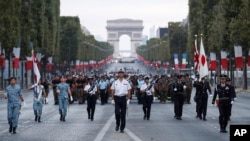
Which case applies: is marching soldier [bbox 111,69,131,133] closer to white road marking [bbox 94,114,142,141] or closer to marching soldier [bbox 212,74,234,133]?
white road marking [bbox 94,114,142,141]

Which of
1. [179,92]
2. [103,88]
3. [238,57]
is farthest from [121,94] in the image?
[238,57]

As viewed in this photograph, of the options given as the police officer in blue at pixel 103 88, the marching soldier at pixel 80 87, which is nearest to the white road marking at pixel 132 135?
the marching soldier at pixel 80 87

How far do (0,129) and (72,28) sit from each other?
115057 millimetres

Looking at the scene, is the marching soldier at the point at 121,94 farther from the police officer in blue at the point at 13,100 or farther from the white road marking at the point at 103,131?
the police officer in blue at the point at 13,100

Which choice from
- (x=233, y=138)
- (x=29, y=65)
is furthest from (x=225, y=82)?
(x=29, y=65)

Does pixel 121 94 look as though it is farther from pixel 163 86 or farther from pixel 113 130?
pixel 163 86

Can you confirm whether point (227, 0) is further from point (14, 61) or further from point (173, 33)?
point (173, 33)

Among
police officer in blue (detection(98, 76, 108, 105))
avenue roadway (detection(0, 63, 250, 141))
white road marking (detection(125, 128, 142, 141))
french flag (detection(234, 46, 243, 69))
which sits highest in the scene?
french flag (detection(234, 46, 243, 69))

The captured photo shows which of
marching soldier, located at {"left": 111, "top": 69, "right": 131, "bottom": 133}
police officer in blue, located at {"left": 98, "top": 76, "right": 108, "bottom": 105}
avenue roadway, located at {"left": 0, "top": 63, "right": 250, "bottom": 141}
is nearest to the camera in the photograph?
avenue roadway, located at {"left": 0, "top": 63, "right": 250, "bottom": 141}

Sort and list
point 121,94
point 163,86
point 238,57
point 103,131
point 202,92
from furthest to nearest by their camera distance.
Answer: point 238,57, point 163,86, point 202,92, point 103,131, point 121,94

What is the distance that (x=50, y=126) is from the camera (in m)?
28.1

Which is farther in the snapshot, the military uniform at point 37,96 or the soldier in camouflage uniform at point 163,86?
the soldier in camouflage uniform at point 163,86

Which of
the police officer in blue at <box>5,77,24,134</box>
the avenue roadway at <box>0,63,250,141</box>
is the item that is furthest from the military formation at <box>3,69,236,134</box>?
the avenue roadway at <box>0,63,250,141</box>

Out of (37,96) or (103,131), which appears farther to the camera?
(37,96)
